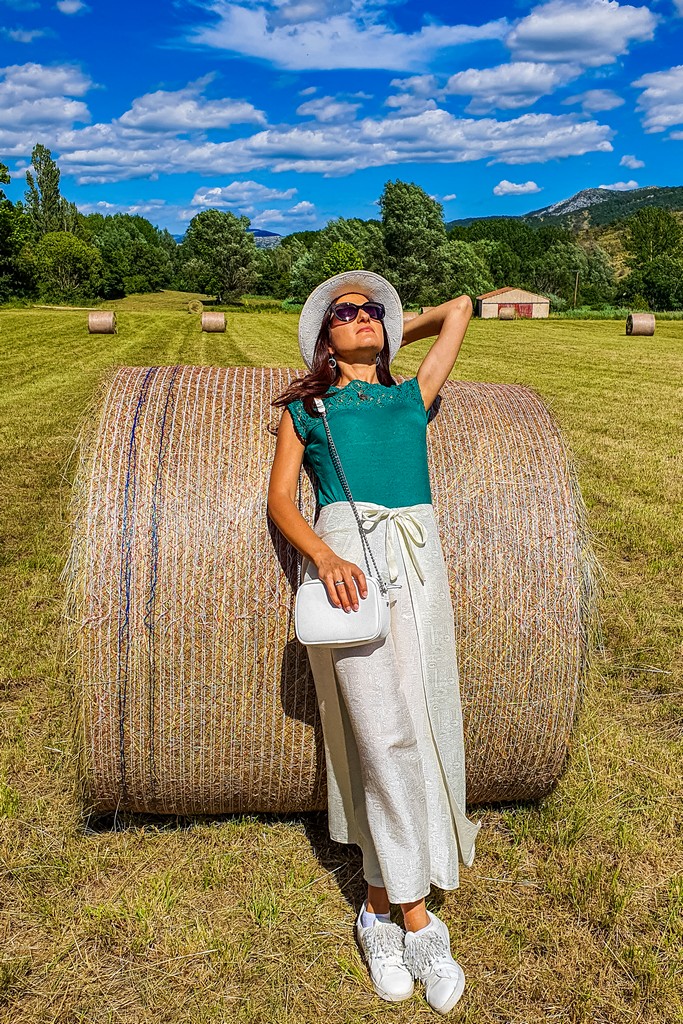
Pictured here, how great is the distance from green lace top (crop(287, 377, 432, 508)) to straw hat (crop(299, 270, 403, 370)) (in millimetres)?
275

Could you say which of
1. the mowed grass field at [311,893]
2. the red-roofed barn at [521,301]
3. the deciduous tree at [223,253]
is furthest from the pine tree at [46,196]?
the mowed grass field at [311,893]

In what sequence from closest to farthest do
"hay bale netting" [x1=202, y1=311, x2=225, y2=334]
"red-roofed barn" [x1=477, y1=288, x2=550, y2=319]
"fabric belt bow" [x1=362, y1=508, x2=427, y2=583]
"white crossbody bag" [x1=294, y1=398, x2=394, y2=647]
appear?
"white crossbody bag" [x1=294, y1=398, x2=394, y2=647]
"fabric belt bow" [x1=362, y1=508, x2=427, y2=583]
"hay bale netting" [x1=202, y1=311, x2=225, y2=334]
"red-roofed barn" [x1=477, y1=288, x2=550, y2=319]

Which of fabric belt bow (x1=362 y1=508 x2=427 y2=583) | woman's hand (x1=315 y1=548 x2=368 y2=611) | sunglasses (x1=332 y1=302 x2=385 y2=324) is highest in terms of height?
sunglasses (x1=332 y1=302 x2=385 y2=324)

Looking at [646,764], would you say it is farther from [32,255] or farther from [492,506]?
[32,255]

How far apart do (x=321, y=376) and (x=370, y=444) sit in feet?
1.06

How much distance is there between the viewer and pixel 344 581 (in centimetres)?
255

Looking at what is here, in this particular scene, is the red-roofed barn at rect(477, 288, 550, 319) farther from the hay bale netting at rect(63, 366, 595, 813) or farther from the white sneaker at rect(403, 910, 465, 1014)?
the white sneaker at rect(403, 910, 465, 1014)

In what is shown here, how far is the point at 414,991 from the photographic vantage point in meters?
2.68

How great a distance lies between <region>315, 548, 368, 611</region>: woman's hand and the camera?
2.53 m

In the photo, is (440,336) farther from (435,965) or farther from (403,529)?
(435,965)

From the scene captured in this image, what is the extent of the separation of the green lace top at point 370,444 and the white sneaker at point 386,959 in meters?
1.41

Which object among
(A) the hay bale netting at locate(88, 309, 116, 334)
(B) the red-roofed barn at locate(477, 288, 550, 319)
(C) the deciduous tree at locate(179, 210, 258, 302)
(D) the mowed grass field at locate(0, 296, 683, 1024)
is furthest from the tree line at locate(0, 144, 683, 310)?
(D) the mowed grass field at locate(0, 296, 683, 1024)

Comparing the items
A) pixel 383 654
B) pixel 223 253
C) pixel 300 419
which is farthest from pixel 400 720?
pixel 223 253

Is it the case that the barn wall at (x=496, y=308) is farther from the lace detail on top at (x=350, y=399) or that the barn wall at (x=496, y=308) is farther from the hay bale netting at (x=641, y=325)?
the lace detail on top at (x=350, y=399)
